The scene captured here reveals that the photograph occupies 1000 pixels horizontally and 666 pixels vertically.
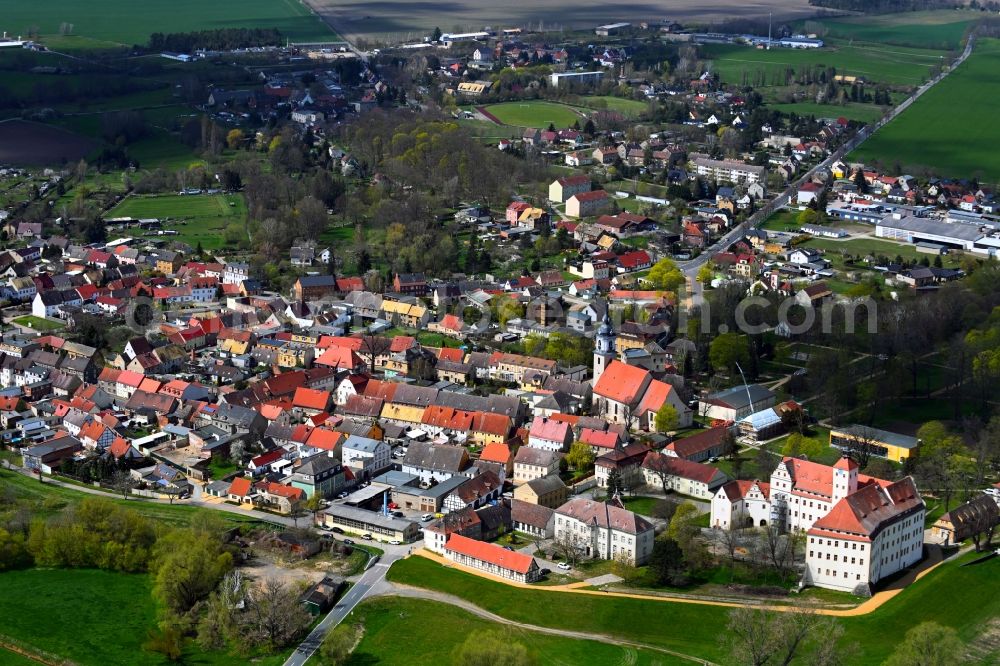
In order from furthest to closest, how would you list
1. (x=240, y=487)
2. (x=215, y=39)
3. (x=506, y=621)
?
(x=215, y=39) → (x=240, y=487) → (x=506, y=621)

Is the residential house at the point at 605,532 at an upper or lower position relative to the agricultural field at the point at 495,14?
Result: lower

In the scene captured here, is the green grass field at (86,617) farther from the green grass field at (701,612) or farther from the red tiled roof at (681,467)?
the red tiled roof at (681,467)

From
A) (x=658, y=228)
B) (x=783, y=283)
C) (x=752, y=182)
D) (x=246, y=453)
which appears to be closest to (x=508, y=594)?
(x=246, y=453)

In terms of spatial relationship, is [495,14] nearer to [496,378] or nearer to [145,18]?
[145,18]

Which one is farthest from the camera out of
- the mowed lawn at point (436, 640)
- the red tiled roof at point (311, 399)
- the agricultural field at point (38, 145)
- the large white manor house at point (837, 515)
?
the agricultural field at point (38, 145)

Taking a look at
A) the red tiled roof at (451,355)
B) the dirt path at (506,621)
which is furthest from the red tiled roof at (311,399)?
the dirt path at (506,621)

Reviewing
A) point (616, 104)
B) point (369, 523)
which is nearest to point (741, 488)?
point (369, 523)
